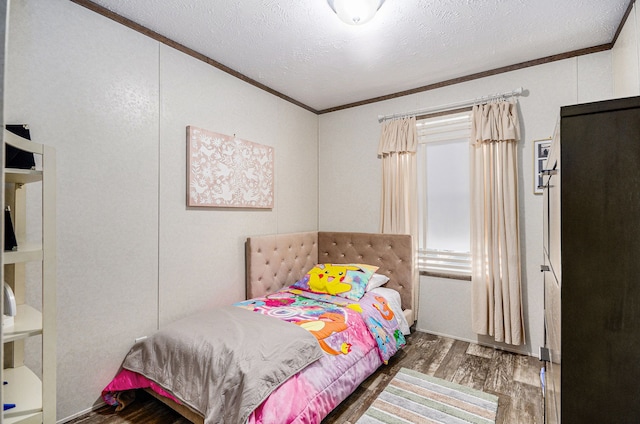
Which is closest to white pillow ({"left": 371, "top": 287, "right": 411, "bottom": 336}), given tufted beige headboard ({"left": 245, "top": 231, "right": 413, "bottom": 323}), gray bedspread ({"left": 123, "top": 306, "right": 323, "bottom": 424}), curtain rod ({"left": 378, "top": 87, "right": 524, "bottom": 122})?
tufted beige headboard ({"left": 245, "top": 231, "right": 413, "bottom": 323})

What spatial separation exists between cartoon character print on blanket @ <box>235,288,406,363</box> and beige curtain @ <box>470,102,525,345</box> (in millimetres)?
884

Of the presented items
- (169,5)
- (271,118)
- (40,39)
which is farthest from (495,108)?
(40,39)

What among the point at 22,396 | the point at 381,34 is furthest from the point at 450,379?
the point at 381,34

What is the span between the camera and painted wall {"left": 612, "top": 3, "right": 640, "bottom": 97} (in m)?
1.91

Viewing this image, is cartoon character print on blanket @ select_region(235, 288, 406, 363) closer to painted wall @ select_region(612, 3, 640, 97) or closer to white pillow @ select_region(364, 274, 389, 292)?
white pillow @ select_region(364, 274, 389, 292)

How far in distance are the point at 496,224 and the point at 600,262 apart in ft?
7.52

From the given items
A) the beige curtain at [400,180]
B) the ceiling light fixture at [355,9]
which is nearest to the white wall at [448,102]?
the beige curtain at [400,180]

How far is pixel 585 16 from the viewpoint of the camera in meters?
2.13

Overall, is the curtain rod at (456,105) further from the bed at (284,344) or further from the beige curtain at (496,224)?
the bed at (284,344)

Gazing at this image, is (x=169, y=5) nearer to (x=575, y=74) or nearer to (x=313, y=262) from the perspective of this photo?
(x=313, y=262)

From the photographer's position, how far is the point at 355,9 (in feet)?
6.22

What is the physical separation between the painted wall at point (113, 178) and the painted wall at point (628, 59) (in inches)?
116

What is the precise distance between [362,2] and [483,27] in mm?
1024

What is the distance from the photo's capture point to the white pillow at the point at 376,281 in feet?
10.0
